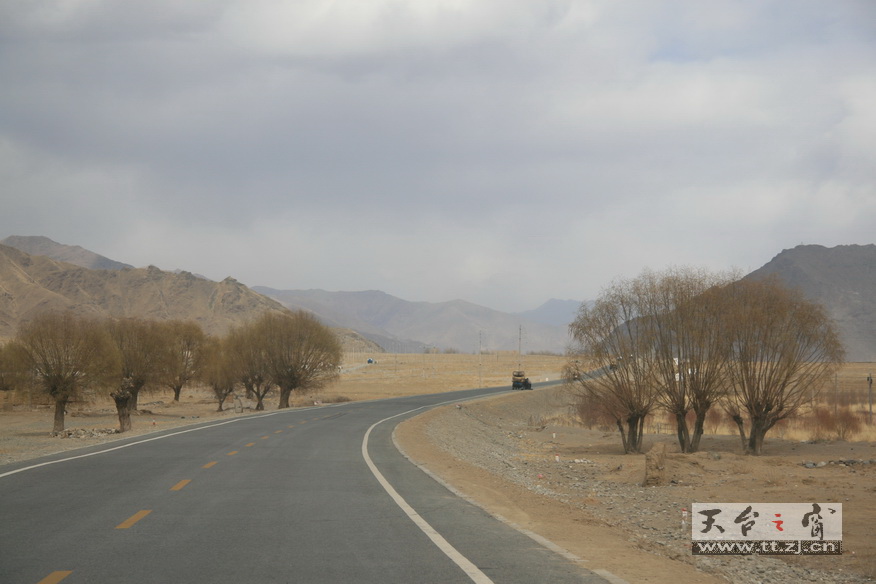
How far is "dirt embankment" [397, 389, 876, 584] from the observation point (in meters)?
10.6

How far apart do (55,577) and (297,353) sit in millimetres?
59965

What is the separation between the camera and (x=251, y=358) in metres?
68.0

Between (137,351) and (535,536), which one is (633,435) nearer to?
(535,536)

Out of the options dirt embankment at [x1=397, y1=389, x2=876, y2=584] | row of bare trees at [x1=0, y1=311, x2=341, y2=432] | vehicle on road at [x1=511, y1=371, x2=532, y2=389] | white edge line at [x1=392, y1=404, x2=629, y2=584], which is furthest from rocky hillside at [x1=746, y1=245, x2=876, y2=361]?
white edge line at [x1=392, y1=404, x2=629, y2=584]

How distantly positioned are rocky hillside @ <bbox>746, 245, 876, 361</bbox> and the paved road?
14831cm

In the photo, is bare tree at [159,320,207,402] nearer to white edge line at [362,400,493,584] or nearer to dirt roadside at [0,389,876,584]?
dirt roadside at [0,389,876,584]

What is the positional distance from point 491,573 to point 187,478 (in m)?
9.45

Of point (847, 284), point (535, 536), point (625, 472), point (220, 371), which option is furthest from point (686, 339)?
point (847, 284)

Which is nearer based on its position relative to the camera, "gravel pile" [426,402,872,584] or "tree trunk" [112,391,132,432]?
"gravel pile" [426,402,872,584]

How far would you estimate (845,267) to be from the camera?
188 m

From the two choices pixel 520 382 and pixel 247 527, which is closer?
pixel 247 527

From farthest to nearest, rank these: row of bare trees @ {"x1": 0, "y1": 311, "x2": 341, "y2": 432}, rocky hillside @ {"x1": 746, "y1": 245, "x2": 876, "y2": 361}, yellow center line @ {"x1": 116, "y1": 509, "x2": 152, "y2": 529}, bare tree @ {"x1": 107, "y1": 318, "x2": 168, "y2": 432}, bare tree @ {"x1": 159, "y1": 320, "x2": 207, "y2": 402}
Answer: rocky hillside @ {"x1": 746, "y1": 245, "x2": 876, "y2": 361} < bare tree @ {"x1": 159, "y1": 320, "x2": 207, "y2": 402} < bare tree @ {"x1": 107, "y1": 318, "x2": 168, "y2": 432} < row of bare trees @ {"x1": 0, "y1": 311, "x2": 341, "y2": 432} < yellow center line @ {"x1": 116, "y1": 509, "x2": 152, "y2": 529}

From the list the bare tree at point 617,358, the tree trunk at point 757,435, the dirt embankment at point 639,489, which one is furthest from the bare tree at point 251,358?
the tree trunk at point 757,435

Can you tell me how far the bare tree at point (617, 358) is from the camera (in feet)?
122
